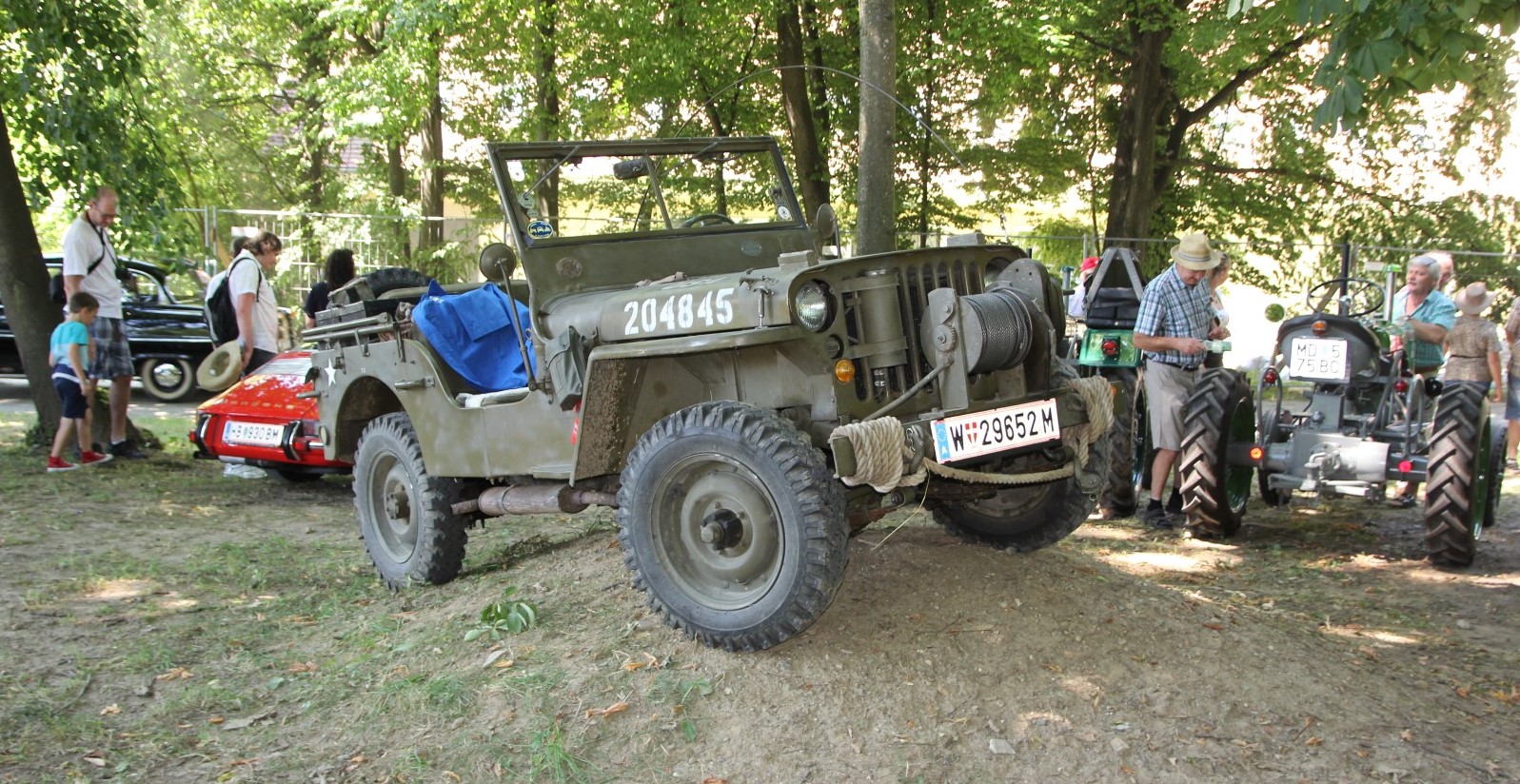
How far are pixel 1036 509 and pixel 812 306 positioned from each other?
5.71ft

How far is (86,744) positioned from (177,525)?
13.0 ft

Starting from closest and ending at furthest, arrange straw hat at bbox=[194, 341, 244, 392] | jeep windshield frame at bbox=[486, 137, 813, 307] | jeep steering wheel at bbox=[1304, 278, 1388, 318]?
1. jeep windshield frame at bbox=[486, 137, 813, 307]
2. jeep steering wheel at bbox=[1304, 278, 1388, 318]
3. straw hat at bbox=[194, 341, 244, 392]

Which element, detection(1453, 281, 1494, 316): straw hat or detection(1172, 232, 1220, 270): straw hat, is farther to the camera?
detection(1453, 281, 1494, 316): straw hat

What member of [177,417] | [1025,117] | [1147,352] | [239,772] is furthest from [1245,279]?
[239,772]

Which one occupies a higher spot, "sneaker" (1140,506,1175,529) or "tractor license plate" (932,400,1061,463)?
"tractor license plate" (932,400,1061,463)

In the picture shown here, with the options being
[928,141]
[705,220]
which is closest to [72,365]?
[705,220]

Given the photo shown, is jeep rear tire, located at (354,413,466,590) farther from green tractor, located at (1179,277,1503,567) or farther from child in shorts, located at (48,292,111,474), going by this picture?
green tractor, located at (1179,277,1503,567)

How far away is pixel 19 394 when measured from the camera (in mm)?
14688

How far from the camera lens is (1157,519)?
818 cm

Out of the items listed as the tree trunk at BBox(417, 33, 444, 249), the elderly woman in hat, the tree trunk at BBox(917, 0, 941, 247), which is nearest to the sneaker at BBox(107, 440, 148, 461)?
the tree trunk at BBox(417, 33, 444, 249)

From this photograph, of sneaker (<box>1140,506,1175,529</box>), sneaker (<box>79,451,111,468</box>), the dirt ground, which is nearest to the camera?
the dirt ground

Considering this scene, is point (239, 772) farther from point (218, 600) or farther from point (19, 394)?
point (19, 394)

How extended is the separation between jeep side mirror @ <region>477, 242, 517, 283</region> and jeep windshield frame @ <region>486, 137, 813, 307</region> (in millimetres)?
134

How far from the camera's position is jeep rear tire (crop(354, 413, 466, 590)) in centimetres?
620
